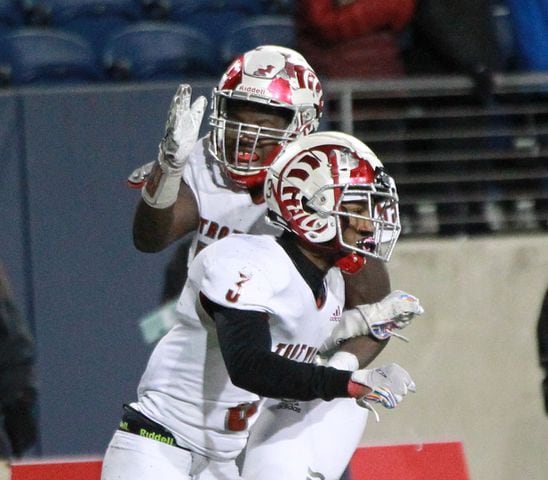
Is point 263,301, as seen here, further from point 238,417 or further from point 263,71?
point 263,71

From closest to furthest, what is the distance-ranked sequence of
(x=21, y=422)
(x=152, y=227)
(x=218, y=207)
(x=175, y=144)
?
1. (x=175, y=144)
2. (x=152, y=227)
3. (x=218, y=207)
4. (x=21, y=422)

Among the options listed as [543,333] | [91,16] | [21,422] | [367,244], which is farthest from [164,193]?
[91,16]

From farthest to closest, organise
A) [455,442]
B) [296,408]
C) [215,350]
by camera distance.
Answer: [455,442] < [296,408] < [215,350]

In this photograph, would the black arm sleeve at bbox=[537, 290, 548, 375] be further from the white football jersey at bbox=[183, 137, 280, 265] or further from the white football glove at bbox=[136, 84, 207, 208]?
the white football glove at bbox=[136, 84, 207, 208]

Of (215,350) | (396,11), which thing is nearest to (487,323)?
(396,11)

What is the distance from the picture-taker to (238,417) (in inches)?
138

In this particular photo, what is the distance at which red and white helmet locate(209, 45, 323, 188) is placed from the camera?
3906 millimetres

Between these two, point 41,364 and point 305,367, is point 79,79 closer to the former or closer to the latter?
point 41,364

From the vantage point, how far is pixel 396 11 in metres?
5.66

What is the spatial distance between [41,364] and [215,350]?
7.50 ft

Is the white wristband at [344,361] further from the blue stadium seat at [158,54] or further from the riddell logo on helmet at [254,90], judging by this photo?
the blue stadium seat at [158,54]

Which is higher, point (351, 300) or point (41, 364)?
point (351, 300)

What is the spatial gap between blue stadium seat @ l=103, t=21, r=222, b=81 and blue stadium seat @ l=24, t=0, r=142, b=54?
17 centimetres

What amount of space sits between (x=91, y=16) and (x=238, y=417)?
10.1ft
